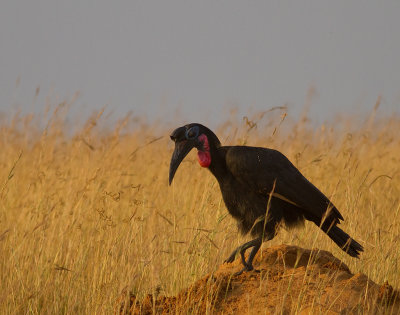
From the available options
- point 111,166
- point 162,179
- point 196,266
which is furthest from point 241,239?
point 162,179

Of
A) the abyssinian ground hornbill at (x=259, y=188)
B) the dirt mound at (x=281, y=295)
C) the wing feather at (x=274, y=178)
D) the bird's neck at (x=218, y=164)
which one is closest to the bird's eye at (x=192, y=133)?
the abyssinian ground hornbill at (x=259, y=188)

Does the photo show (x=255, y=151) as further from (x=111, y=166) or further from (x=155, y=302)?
(x=111, y=166)

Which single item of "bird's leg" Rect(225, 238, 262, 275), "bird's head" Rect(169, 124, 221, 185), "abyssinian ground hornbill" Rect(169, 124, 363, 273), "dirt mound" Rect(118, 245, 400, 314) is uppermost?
"bird's head" Rect(169, 124, 221, 185)

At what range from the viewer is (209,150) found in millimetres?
4824

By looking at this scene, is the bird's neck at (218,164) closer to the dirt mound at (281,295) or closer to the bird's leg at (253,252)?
the bird's leg at (253,252)

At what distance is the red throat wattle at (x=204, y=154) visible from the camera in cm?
480

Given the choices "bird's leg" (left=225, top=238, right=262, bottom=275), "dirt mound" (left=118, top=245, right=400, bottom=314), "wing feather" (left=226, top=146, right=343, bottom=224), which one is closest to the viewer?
"dirt mound" (left=118, top=245, right=400, bottom=314)

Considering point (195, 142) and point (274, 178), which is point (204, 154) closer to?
point (195, 142)

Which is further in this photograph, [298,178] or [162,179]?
[162,179]

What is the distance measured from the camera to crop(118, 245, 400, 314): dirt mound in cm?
371

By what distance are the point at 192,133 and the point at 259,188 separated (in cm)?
69

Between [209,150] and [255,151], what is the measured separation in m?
0.36

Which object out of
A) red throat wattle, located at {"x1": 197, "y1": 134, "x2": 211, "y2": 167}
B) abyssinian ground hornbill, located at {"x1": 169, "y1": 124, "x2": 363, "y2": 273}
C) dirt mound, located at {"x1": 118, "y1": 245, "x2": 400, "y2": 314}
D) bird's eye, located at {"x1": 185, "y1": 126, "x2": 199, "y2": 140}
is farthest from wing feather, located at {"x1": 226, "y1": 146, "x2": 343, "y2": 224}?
dirt mound, located at {"x1": 118, "y1": 245, "x2": 400, "y2": 314}

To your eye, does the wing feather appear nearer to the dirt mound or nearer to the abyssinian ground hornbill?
the abyssinian ground hornbill
